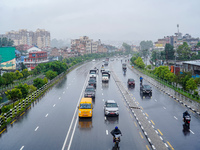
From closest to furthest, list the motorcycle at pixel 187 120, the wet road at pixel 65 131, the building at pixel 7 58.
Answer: the wet road at pixel 65 131 < the motorcycle at pixel 187 120 < the building at pixel 7 58

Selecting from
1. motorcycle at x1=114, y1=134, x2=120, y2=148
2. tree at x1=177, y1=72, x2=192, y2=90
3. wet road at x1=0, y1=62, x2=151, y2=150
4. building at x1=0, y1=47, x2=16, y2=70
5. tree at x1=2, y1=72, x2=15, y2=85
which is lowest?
wet road at x1=0, y1=62, x2=151, y2=150

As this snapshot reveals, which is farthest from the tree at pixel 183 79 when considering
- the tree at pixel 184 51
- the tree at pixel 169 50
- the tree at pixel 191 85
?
the tree at pixel 184 51

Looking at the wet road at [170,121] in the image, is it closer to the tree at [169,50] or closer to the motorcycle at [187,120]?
the motorcycle at [187,120]

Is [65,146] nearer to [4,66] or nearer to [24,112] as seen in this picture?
[24,112]

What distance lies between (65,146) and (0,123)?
26.4ft

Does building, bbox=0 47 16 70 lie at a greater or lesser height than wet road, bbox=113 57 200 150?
greater

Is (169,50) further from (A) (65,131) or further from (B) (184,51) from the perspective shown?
(A) (65,131)

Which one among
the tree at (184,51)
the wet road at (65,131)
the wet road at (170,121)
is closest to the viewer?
the wet road at (65,131)

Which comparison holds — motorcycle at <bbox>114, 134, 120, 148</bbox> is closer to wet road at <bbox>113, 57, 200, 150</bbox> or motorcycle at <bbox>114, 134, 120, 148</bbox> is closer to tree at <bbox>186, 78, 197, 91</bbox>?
wet road at <bbox>113, 57, 200, 150</bbox>

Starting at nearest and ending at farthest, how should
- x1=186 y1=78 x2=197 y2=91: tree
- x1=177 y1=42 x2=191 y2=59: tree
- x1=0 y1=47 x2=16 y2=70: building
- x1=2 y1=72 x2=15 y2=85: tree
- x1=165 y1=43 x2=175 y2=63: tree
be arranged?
1. x1=186 y1=78 x2=197 y2=91: tree
2. x1=2 y1=72 x2=15 y2=85: tree
3. x1=0 y1=47 x2=16 y2=70: building
4. x1=177 y1=42 x2=191 y2=59: tree
5. x1=165 y1=43 x2=175 y2=63: tree

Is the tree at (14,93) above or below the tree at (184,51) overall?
below

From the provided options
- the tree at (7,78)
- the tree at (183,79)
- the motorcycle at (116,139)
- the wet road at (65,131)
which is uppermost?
the tree at (183,79)

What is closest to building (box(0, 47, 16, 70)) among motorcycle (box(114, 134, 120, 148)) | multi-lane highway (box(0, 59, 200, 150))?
multi-lane highway (box(0, 59, 200, 150))

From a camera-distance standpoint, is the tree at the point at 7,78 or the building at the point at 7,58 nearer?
the tree at the point at 7,78
